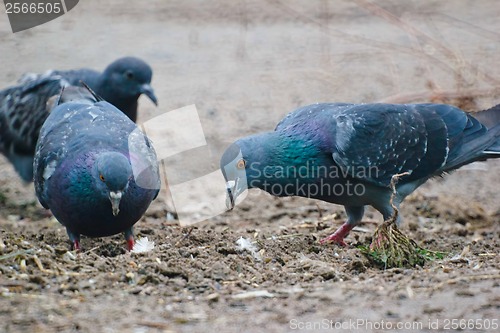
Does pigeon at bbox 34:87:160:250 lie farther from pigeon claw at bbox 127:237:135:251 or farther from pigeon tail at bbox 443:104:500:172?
pigeon tail at bbox 443:104:500:172

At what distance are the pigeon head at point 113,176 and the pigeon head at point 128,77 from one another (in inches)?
124

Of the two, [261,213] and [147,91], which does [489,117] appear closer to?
[261,213]

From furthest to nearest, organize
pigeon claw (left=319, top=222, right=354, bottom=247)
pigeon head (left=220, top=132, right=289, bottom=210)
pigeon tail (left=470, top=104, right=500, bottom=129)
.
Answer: pigeon tail (left=470, top=104, right=500, bottom=129) < pigeon claw (left=319, top=222, right=354, bottom=247) < pigeon head (left=220, top=132, right=289, bottom=210)

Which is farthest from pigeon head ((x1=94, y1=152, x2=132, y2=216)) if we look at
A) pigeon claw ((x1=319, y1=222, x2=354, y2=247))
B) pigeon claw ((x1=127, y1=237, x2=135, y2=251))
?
pigeon claw ((x1=319, y1=222, x2=354, y2=247))

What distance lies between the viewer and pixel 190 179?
29.6 feet

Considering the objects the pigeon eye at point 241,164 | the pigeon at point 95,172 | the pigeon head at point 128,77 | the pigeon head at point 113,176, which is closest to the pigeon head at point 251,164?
the pigeon eye at point 241,164

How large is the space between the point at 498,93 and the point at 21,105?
5642 millimetres

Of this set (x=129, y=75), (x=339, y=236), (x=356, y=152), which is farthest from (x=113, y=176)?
(x=129, y=75)

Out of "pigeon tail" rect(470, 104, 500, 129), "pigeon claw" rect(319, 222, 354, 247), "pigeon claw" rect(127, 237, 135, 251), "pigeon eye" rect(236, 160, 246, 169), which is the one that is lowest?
"pigeon claw" rect(319, 222, 354, 247)

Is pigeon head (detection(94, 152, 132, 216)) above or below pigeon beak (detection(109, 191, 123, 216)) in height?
above

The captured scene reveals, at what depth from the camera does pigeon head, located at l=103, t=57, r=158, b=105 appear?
29.7ft

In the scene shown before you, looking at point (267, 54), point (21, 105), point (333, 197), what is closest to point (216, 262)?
point (333, 197)

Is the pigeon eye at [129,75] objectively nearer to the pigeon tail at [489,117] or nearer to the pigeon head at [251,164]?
the pigeon head at [251,164]

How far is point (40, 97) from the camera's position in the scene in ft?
28.6
